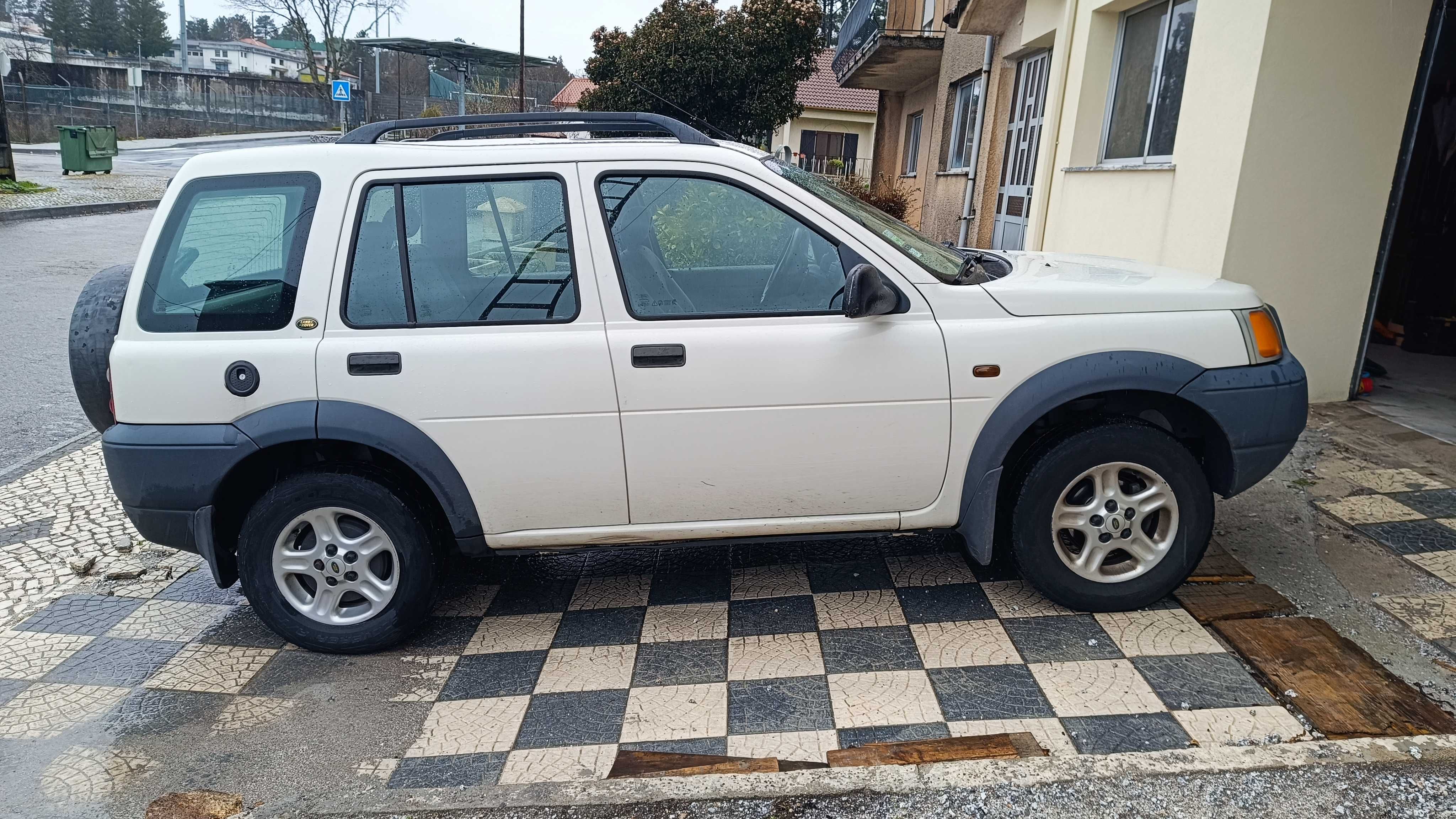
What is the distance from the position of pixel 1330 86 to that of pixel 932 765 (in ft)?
17.5

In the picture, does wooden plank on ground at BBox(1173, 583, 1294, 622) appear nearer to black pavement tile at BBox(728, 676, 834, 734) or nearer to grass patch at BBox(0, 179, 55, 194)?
black pavement tile at BBox(728, 676, 834, 734)

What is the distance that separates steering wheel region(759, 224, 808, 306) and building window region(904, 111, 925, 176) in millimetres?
15607

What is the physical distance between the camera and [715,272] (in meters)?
3.57

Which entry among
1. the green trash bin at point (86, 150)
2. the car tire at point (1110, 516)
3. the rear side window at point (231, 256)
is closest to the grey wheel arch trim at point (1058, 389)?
the car tire at point (1110, 516)

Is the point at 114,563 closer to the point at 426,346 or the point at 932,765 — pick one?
the point at 426,346

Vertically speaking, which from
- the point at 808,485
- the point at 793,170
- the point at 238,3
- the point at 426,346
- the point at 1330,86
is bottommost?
the point at 808,485

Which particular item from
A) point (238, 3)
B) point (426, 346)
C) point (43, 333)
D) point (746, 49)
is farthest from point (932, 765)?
point (238, 3)

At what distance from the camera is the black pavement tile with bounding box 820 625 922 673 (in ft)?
11.3

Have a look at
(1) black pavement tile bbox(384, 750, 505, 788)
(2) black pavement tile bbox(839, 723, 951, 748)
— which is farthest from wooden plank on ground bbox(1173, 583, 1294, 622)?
(1) black pavement tile bbox(384, 750, 505, 788)

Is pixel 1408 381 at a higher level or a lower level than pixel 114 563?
higher

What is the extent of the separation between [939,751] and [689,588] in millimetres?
1483

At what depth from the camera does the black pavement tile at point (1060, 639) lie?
3.44m

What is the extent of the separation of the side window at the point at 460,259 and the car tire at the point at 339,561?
0.66m

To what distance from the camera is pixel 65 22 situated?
68750 millimetres
